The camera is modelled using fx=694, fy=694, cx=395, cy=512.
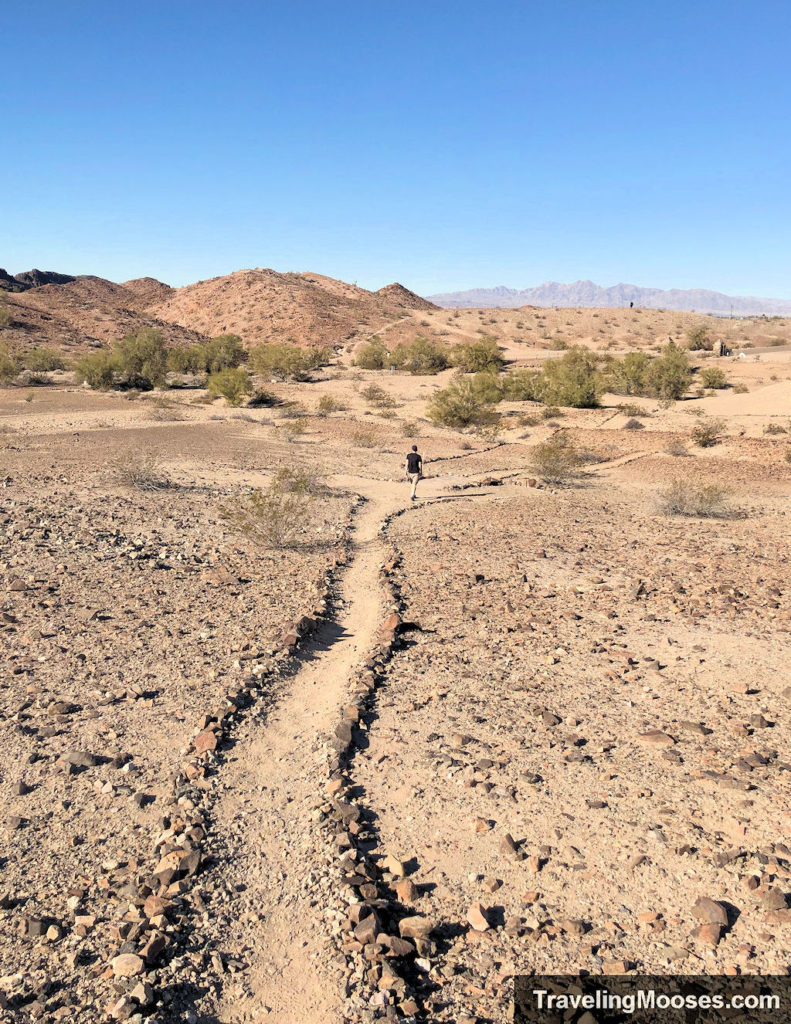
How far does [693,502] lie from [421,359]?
39.7m

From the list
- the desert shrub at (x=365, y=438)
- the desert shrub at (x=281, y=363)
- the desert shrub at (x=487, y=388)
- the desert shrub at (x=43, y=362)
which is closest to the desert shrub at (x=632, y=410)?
the desert shrub at (x=487, y=388)

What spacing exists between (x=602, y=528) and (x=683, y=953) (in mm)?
10809

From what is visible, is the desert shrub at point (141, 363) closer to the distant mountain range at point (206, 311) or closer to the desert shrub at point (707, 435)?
the distant mountain range at point (206, 311)

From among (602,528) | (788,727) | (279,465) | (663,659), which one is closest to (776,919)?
(788,727)

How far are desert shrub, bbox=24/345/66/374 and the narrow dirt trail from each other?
4762cm

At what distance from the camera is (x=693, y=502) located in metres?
15.5

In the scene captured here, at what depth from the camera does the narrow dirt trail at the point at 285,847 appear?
388cm

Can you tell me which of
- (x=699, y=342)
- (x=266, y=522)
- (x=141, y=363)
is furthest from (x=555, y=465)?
(x=699, y=342)

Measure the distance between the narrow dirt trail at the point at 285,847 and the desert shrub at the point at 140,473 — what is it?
31.7 feet

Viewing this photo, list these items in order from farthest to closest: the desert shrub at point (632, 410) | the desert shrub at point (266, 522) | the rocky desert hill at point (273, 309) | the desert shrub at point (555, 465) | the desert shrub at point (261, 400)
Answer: the rocky desert hill at point (273, 309)
the desert shrub at point (261, 400)
the desert shrub at point (632, 410)
the desert shrub at point (555, 465)
the desert shrub at point (266, 522)

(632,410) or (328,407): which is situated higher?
(328,407)

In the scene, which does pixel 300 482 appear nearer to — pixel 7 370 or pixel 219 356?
pixel 7 370

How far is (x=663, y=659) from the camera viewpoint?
313 inches

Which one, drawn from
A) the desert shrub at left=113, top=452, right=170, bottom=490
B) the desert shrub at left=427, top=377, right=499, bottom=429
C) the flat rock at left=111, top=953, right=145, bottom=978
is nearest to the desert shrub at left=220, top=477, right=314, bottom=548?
the desert shrub at left=113, top=452, right=170, bottom=490
